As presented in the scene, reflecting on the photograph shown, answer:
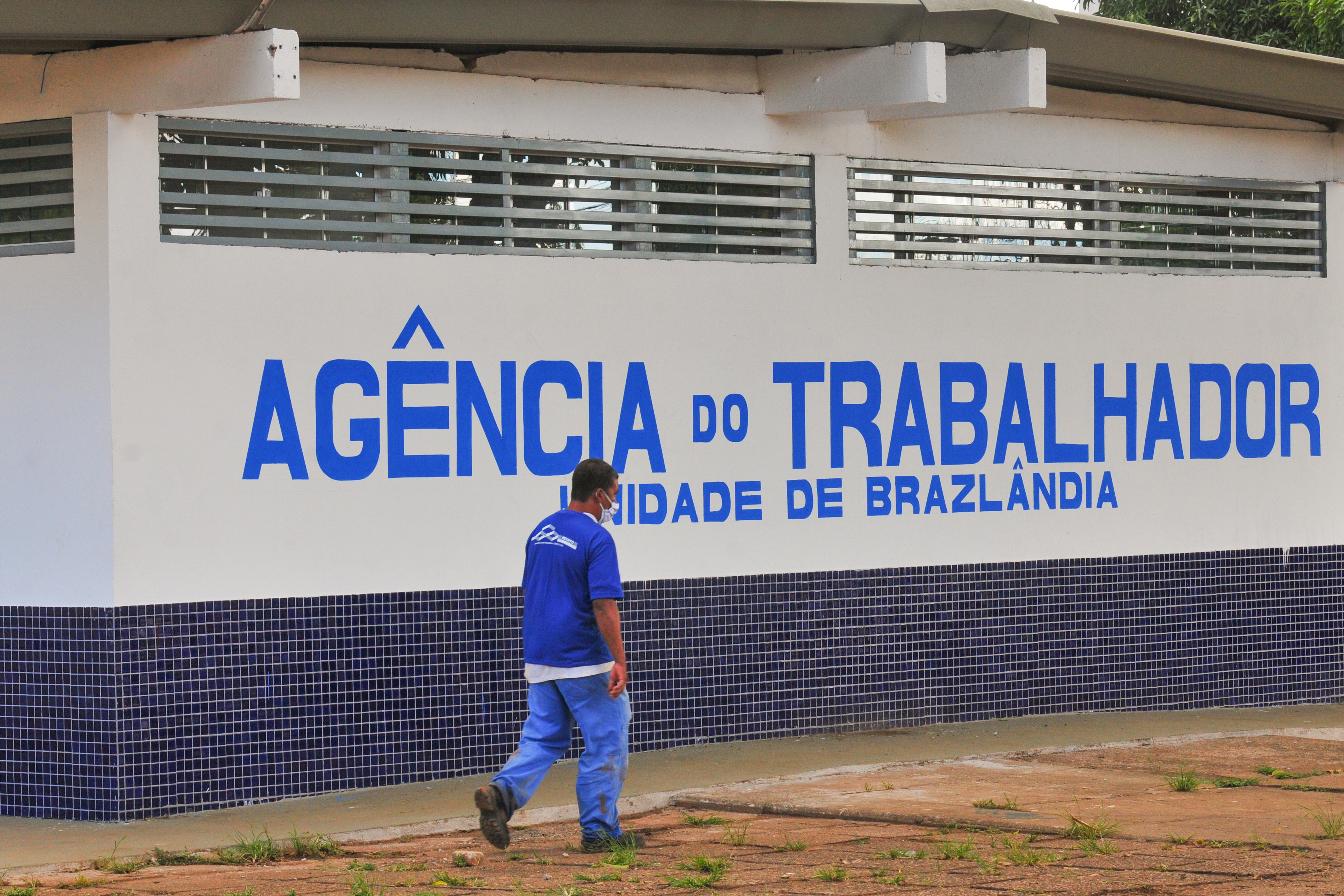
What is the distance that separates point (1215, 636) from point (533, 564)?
5595 mm

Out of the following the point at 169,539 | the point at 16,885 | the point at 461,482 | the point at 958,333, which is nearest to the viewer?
the point at 16,885

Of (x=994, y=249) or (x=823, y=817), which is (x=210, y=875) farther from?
(x=994, y=249)

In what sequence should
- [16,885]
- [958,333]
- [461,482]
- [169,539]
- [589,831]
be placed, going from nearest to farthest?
[16,885], [589,831], [169,539], [461,482], [958,333]

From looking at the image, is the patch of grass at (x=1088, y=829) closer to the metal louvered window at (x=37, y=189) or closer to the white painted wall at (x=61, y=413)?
the white painted wall at (x=61, y=413)

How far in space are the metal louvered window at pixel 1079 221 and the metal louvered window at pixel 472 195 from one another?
60 cm

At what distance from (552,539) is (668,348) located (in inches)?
100

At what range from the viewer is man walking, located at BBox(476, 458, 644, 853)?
690 centimetres

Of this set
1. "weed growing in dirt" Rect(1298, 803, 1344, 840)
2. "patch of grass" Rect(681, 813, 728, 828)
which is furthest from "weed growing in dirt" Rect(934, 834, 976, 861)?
"weed growing in dirt" Rect(1298, 803, 1344, 840)

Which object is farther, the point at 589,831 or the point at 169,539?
the point at 169,539

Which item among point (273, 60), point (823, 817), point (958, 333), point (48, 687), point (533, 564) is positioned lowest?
point (823, 817)

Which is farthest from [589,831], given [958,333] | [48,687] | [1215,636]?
[1215,636]

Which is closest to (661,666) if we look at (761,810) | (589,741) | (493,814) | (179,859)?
(761,810)

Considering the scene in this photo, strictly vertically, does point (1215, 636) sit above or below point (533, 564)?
below

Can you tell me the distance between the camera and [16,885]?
648 cm
